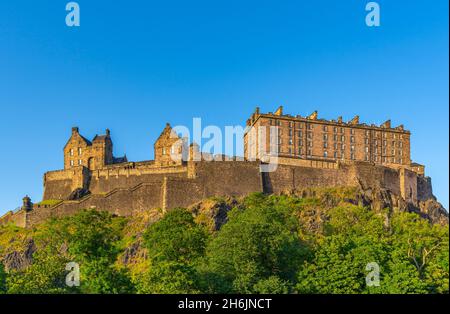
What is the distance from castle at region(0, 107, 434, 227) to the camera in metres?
80.1

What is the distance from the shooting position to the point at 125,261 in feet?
232

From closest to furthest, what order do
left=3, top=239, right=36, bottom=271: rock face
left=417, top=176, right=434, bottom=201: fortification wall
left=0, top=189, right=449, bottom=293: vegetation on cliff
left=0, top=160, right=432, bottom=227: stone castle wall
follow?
1. left=0, top=189, right=449, bottom=293: vegetation on cliff
2. left=3, top=239, right=36, bottom=271: rock face
3. left=0, top=160, right=432, bottom=227: stone castle wall
4. left=417, top=176, right=434, bottom=201: fortification wall

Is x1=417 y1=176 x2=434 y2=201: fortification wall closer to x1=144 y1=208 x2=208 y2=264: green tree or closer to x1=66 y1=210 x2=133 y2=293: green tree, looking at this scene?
x1=66 y1=210 x2=133 y2=293: green tree

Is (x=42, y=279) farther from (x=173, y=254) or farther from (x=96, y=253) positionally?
(x=173, y=254)

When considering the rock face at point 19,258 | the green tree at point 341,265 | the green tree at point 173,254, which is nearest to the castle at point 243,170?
the rock face at point 19,258

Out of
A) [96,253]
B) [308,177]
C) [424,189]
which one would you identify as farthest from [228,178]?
[424,189]

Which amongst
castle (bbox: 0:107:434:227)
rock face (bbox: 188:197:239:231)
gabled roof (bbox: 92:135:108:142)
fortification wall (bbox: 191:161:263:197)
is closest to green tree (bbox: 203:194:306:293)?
rock face (bbox: 188:197:239:231)

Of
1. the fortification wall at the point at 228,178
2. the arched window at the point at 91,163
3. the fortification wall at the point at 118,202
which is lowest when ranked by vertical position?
the fortification wall at the point at 118,202

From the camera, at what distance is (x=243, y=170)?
267ft

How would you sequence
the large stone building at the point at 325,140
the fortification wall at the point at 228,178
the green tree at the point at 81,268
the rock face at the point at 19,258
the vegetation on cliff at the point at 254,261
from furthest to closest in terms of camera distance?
the large stone building at the point at 325,140, the fortification wall at the point at 228,178, the rock face at the point at 19,258, the green tree at the point at 81,268, the vegetation on cliff at the point at 254,261

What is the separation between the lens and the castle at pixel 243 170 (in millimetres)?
80062

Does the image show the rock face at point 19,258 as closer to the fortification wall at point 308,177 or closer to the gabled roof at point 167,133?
the gabled roof at point 167,133
